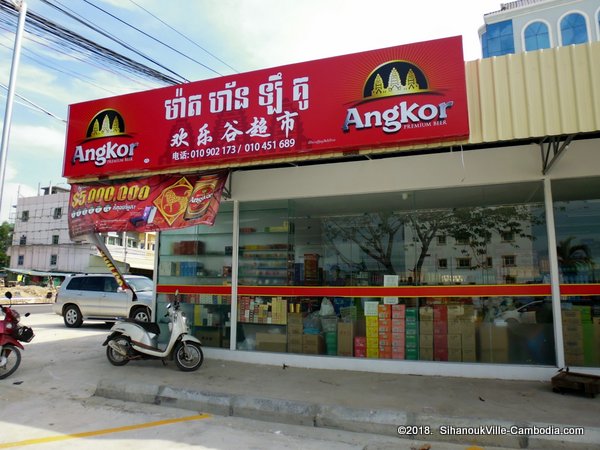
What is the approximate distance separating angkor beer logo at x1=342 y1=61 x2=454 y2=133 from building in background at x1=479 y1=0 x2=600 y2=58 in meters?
34.2

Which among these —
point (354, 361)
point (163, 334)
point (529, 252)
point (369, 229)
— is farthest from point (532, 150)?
point (163, 334)

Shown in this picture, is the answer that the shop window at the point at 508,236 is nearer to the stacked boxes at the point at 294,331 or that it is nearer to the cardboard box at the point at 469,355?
the cardboard box at the point at 469,355

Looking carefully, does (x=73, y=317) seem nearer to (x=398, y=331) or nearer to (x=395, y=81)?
(x=398, y=331)

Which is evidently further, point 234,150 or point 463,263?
point 463,263

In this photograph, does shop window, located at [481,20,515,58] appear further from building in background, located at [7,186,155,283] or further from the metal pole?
building in background, located at [7,186,155,283]

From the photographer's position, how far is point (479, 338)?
754 centimetres

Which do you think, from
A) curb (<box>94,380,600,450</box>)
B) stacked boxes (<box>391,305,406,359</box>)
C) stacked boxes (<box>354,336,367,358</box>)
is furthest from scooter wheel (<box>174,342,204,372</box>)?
stacked boxes (<box>391,305,406,359</box>)

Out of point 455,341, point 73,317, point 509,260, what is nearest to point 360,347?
point 455,341

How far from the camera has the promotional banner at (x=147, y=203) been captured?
8016mm

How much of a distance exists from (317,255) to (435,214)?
2.41 meters

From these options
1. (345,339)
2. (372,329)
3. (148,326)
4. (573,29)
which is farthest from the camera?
(573,29)

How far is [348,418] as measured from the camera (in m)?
5.37

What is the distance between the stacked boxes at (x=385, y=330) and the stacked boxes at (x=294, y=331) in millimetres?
1554

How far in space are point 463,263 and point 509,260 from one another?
29.9 inches
